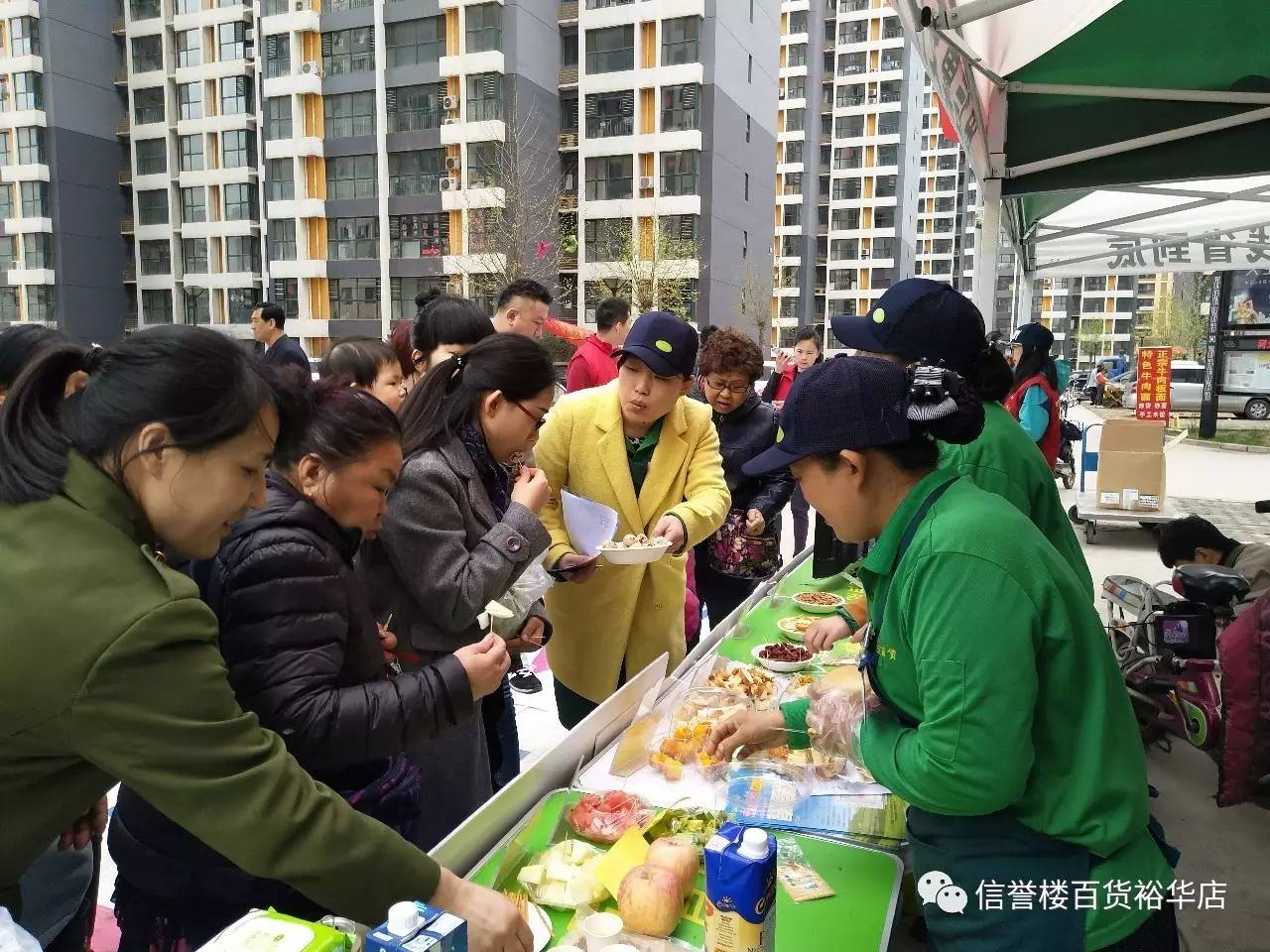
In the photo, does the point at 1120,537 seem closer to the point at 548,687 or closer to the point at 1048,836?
the point at 548,687

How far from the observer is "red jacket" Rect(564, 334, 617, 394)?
5199mm

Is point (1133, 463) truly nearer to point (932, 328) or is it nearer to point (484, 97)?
point (932, 328)

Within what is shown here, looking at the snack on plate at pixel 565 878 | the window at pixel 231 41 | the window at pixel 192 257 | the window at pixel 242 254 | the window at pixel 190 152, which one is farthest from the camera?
the window at pixel 192 257

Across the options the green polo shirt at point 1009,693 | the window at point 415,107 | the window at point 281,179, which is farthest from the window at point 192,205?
the green polo shirt at point 1009,693

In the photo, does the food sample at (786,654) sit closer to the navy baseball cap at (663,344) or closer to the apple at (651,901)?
the navy baseball cap at (663,344)

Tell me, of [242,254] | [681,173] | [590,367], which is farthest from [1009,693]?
[242,254]

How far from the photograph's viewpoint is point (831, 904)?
55.1 inches

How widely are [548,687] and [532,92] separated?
28.5 m

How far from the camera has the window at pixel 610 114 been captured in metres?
29.2

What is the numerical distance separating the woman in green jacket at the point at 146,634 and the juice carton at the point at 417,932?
5.7 inches

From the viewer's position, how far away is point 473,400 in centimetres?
200

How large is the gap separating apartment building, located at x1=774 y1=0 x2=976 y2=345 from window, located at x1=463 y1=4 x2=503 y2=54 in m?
22.3

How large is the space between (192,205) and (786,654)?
37863 mm

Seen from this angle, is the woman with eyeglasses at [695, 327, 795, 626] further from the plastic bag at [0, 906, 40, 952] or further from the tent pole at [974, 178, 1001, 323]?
the plastic bag at [0, 906, 40, 952]
